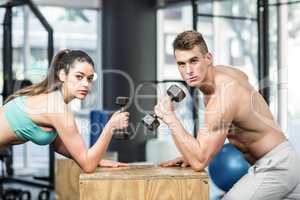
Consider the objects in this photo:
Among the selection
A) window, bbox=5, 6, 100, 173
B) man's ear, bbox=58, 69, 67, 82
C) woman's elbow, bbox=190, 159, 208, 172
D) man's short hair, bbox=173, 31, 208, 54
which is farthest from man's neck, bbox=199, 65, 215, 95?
window, bbox=5, 6, 100, 173

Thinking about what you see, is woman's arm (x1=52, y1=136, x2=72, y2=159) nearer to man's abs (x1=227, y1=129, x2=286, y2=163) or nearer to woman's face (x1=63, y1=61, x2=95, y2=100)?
woman's face (x1=63, y1=61, x2=95, y2=100)

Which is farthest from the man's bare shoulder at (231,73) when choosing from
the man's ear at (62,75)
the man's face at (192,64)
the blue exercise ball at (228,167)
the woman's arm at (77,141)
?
the blue exercise ball at (228,167)

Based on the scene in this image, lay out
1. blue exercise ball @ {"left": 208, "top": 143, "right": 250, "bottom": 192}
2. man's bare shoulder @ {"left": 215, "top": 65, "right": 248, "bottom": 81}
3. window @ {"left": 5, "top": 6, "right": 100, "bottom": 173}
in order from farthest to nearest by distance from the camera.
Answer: window @ {"left": 5, "top": 6, "right": 100, "bottom": 173}
blue exercise ball @ {"left": 208, "top": 143, "right": 250, "bottom": 192}
man's bare shoulder @ {"left": 215, "top": 65, "right": 248, "bottom": 81}

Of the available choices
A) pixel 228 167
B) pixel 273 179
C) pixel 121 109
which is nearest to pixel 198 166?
pixel 273 179

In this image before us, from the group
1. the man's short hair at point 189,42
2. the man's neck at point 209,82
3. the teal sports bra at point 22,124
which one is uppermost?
the man's short hair at point 189,42

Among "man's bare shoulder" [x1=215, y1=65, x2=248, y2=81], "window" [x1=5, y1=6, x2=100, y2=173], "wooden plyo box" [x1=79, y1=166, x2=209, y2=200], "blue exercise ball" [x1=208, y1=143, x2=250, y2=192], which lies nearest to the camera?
"wooden plyo box" [x1=79, y1=166, x2=209, y2=200]

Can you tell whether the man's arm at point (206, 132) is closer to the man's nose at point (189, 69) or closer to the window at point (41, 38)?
the man's nose at point (189, 69)

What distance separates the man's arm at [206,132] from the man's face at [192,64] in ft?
0.42

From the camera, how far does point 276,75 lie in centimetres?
557

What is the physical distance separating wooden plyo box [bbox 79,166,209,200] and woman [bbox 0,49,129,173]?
140 millimetres

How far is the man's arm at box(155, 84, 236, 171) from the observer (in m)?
2.16

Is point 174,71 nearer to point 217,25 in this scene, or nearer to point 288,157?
point 217,25

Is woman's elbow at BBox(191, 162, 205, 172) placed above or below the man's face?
below

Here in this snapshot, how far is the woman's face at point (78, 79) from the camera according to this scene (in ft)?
7.47
